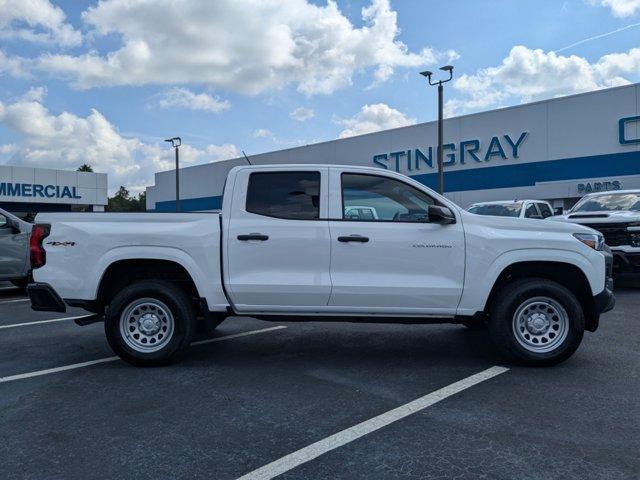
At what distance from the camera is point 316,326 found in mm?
7375

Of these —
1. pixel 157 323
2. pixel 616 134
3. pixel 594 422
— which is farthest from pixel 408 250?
pixel 616 134

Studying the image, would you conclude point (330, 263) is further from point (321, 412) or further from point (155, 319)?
point (155, 319)

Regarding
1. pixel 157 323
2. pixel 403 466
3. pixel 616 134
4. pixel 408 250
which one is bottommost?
pixel 403 466

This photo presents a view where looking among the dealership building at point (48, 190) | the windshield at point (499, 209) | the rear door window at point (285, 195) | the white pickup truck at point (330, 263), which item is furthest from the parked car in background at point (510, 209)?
the dealership building at point (48, 190)

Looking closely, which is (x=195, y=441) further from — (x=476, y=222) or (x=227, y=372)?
(x=476, y=222)

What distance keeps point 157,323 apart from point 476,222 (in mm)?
3297

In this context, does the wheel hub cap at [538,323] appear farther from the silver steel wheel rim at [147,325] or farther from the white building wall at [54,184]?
the white building wall at [54,184]

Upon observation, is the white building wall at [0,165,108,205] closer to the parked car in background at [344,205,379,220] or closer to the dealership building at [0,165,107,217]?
the dealership building at [0,165,107,217]

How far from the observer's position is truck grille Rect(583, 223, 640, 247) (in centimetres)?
941

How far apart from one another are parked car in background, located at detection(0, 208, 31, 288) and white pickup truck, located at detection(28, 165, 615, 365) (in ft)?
19.6

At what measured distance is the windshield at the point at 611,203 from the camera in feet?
34.0

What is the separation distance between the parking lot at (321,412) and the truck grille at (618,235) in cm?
375

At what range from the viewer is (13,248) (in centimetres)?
1046

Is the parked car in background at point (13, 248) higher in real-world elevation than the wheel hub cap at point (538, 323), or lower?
higher
